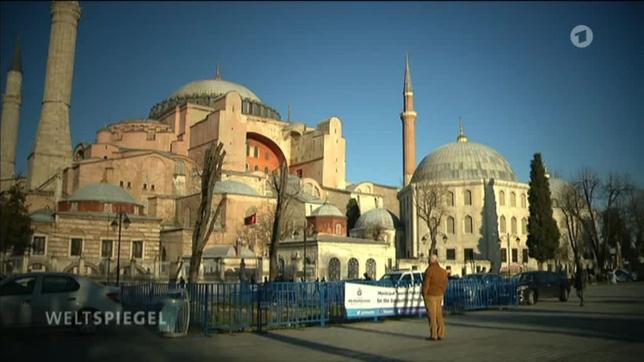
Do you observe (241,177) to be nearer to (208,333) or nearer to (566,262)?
(566,262)

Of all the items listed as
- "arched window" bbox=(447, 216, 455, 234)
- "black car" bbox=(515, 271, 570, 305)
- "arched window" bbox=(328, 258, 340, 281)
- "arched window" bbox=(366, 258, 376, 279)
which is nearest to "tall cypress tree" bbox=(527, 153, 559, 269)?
"arched window" bbox=(447, 216, 455, 234)

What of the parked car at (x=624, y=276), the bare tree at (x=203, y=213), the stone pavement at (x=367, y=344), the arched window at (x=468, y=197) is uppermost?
the arched window at (x=468, y=197)

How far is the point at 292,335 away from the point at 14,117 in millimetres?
50593

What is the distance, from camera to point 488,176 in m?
54.7

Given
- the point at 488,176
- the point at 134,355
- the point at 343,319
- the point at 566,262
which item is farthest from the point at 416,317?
the point at 566,262

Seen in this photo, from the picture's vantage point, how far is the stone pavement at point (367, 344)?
8.25 metres

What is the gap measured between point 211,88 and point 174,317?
62758mm

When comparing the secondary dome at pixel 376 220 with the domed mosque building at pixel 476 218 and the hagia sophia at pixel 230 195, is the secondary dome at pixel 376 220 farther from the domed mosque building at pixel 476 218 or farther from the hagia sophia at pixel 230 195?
the domed mosque building at pixel 476 218

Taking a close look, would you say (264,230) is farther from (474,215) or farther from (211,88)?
(211,88)

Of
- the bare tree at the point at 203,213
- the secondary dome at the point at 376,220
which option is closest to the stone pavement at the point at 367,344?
the bare tree at the point at 203,213

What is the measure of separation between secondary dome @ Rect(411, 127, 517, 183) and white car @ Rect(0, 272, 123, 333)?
46742 mm

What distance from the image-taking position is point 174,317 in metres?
10.7

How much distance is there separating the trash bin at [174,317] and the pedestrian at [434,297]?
15.6 feet

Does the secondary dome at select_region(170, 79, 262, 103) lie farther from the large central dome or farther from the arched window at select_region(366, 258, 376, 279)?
the arched window at select_region(366, 258, 376, 279)
